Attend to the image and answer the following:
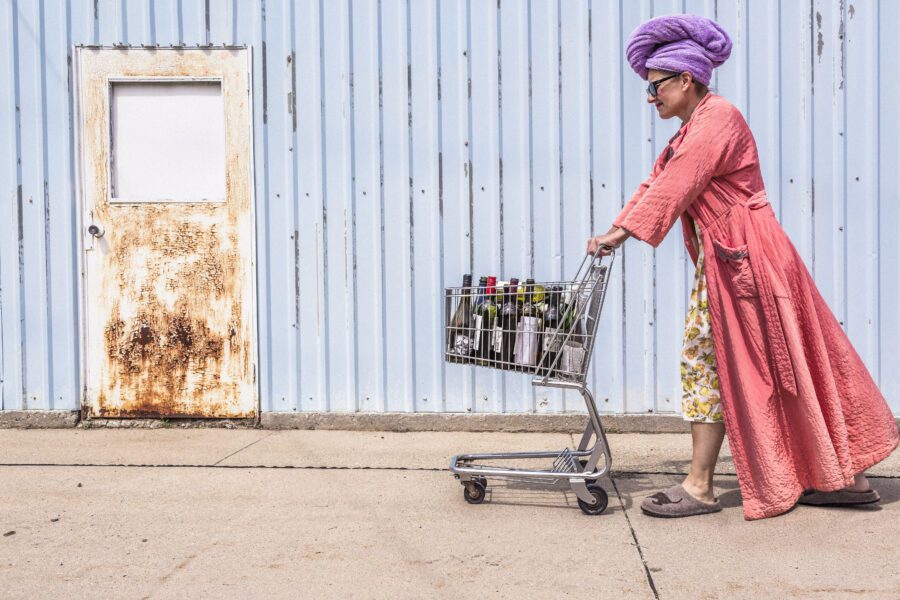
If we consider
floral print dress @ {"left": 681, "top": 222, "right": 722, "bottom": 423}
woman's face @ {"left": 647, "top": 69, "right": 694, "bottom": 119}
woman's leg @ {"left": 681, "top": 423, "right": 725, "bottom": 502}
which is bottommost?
woman's leg @ {"left": 681, "top": 423, "right": 725, "bottom": 502}

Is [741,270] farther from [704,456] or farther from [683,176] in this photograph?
[704,456]

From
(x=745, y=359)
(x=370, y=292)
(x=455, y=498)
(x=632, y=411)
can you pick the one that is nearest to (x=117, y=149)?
(x=370, y=292)

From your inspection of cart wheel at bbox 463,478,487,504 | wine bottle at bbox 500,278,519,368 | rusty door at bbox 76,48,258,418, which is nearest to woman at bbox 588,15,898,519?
wine bottle at bbox 500,278,519,368

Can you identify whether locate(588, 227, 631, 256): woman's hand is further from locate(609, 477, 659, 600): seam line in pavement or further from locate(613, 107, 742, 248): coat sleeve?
locate(609, 477, 659, 600): seam line in pavement

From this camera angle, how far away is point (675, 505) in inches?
153

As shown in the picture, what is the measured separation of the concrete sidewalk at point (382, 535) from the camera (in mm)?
3127

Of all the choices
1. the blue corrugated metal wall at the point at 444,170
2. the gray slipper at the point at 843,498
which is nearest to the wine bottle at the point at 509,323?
the gray slipper at the point at 843,498

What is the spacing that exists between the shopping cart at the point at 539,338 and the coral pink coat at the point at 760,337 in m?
0.36

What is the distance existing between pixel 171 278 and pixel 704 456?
3.51m

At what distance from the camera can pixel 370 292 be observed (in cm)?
577

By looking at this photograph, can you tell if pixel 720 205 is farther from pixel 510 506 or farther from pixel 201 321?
pixel 201 321

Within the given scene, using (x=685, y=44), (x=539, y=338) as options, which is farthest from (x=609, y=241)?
(x=685, y=44)

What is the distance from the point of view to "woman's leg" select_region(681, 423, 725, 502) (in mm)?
3889

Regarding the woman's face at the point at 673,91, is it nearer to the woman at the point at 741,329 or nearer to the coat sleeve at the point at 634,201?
the woman at the point at 741,329
